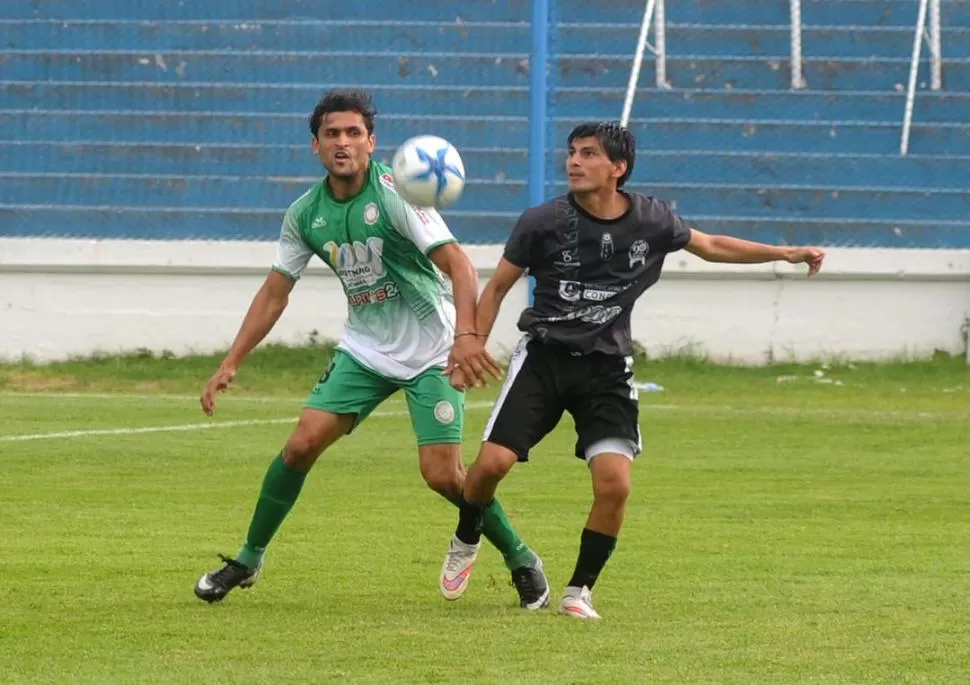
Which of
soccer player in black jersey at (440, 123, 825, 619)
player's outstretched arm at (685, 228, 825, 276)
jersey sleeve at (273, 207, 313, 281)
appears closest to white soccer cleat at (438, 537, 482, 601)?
soccer player in black jersey at (440, 123, 825, 619)

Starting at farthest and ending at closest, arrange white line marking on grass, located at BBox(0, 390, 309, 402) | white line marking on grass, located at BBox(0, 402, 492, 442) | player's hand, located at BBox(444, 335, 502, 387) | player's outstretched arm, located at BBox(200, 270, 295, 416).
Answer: white line marking on grass, located at BBox(0, 390, 309, 402) → white line marking on grass, located at BBox(0, 402, 492, 442) → player's outstretched arm, located at BBox(200, 270, 295, 416) → player's hand, located at BBox(444, 335, 502, 387)

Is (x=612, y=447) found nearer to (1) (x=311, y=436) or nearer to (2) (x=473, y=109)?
(1) (x=311, y=436)

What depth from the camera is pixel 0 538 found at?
27.7 ft

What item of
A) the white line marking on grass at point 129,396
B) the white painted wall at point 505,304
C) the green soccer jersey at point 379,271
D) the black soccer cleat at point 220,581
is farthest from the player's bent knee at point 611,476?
the white painted wall at point 505,304

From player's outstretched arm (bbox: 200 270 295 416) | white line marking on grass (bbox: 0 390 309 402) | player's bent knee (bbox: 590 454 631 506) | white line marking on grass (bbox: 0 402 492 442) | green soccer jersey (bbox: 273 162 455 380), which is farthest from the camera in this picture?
white line marking on grass (bbox: 0 390 309 402)

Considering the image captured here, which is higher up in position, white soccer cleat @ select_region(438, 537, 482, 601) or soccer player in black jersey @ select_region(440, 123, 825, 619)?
soccer player in black jersey @ select_region(440, 123, 825, 619)

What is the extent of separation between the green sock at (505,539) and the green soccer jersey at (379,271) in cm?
60

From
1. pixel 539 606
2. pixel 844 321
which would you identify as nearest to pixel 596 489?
pixel 539 606

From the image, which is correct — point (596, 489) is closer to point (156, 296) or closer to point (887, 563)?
point (887, 563)

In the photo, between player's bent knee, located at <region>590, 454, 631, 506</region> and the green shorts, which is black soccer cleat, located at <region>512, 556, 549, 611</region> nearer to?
player's bent knee, located at <region>590, 454, 631, 506</region>

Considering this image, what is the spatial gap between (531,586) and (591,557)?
342 millimetres

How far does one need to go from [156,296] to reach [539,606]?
12.9 metres

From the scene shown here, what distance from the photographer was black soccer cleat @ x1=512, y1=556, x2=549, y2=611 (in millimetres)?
6910

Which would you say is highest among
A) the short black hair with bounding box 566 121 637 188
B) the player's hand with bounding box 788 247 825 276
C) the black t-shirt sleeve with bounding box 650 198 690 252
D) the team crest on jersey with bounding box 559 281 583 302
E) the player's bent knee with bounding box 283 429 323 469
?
the short black hair with bounding box 566 121 637 188
